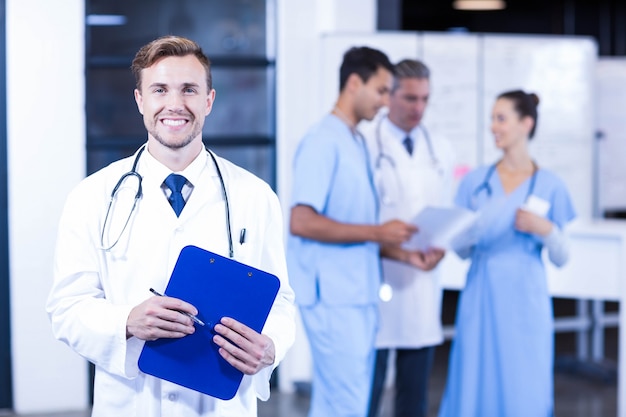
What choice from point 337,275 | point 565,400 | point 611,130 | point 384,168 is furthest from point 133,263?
point 611,130

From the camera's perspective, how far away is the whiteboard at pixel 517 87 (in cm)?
477

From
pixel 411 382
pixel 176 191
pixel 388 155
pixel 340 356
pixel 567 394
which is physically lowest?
pixel 567 394

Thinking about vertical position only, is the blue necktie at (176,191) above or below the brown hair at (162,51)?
below

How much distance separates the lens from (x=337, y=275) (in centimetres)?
295

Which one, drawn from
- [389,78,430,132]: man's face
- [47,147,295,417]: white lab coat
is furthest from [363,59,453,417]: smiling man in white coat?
[47,147,295,417]: white lab coat

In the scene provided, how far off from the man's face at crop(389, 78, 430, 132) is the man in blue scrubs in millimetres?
532

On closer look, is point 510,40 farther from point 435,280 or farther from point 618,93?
point 435,280

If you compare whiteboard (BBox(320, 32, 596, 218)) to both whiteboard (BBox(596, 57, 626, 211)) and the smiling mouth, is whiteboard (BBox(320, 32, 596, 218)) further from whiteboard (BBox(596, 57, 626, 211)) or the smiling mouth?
the smiling mouth

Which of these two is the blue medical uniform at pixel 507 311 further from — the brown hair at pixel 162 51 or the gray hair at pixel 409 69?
the brown hair at pixel 162 51

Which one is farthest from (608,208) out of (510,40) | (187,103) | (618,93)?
(187,103)

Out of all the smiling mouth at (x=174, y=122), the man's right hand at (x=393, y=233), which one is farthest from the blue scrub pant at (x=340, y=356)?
the smiling mouth at (x=174, y=122)

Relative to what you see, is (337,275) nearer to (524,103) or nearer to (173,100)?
(524,103)

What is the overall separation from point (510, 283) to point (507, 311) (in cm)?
11

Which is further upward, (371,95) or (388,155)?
(371,95)
